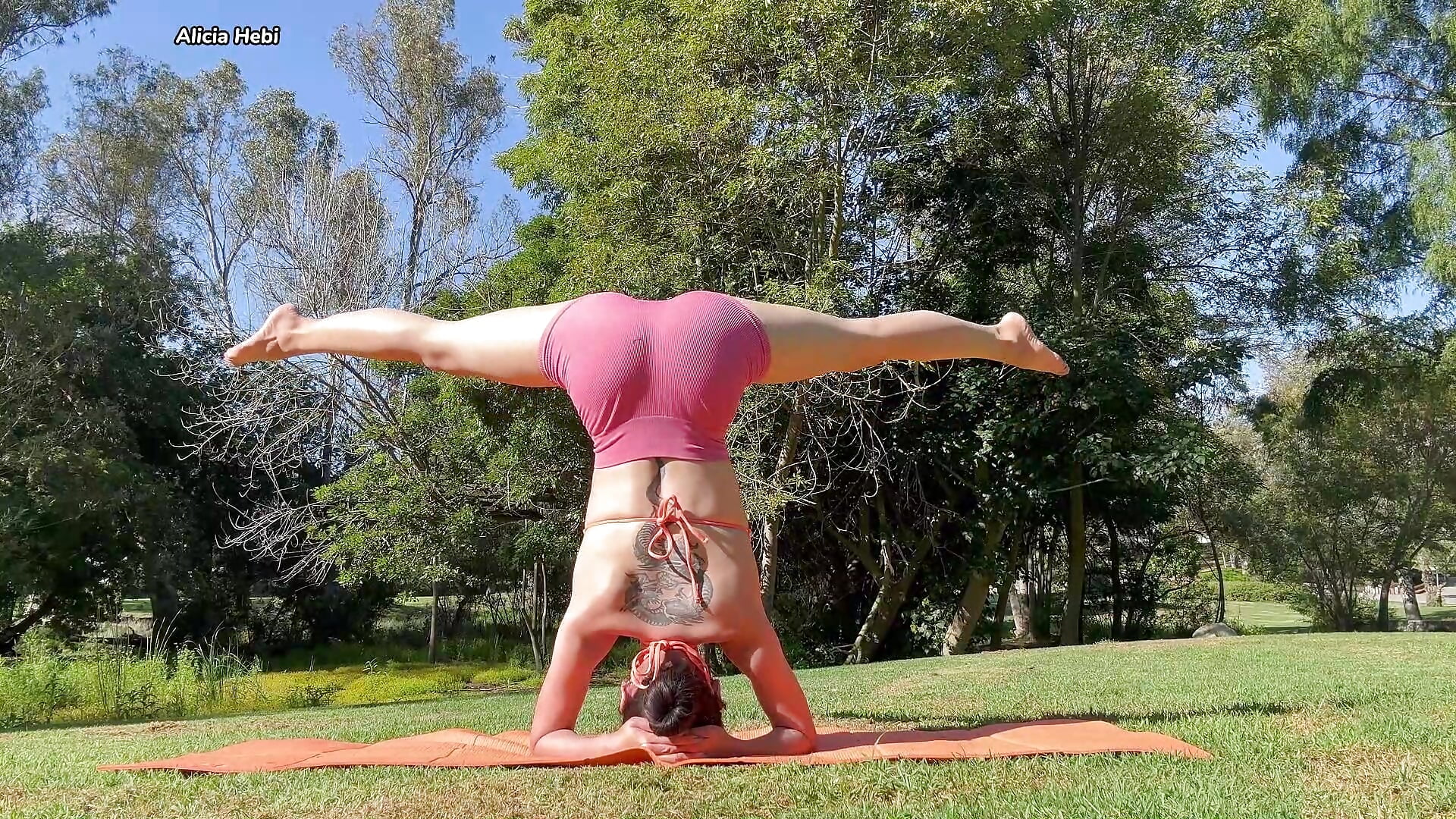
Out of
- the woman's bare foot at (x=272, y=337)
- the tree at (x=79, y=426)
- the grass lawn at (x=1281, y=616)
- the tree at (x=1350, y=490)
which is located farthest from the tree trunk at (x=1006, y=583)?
the tree at (x=79, y=426)

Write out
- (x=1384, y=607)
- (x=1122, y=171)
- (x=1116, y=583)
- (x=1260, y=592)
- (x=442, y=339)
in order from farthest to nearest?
(x=1260, y=592) < (x=1384, y=607) < (x=1116, y=583) < (x=1122, y=171) < (x=442, y=339)

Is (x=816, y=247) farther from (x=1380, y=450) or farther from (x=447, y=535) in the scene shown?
(x=1380, y=450)

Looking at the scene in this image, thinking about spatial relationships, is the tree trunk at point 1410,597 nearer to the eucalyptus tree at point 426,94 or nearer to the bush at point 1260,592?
the bush at point 1260,592

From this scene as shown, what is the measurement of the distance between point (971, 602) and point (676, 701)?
12.4 meters

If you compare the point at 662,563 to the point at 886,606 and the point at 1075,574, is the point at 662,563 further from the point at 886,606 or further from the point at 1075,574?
the point at 1075,574

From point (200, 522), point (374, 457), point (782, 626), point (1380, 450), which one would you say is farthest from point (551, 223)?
point (1380, 450)

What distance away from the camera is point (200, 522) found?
20.4 metres

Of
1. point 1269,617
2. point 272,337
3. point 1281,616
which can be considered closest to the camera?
point 272,337

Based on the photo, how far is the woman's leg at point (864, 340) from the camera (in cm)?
436

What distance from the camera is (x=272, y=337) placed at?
4645mm

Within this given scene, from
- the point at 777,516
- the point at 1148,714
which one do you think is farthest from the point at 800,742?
the point at 777,516

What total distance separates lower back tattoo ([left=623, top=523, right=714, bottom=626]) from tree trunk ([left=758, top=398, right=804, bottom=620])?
8.16 meters

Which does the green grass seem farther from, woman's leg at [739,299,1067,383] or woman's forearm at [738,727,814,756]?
woman's forearm at [738,727,814,756]

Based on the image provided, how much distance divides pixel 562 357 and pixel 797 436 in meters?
8.95
